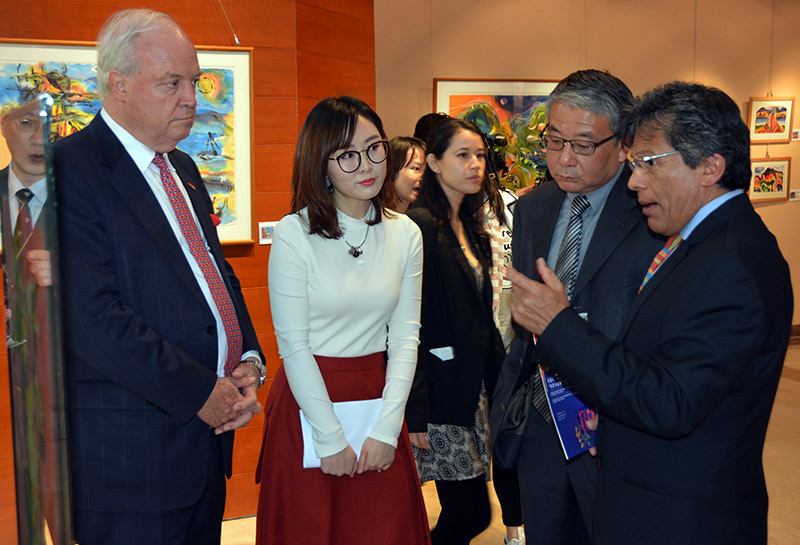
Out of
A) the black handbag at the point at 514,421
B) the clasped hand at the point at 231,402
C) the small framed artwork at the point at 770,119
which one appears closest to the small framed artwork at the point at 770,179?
the small framed artwork at the point at 770,119

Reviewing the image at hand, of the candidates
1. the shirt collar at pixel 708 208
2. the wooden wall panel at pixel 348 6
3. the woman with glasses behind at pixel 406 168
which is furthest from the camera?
the woman with glasses behind at pixel 406 168

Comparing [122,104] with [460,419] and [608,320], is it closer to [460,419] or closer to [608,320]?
[608,320]

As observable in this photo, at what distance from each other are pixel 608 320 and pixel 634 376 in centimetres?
44

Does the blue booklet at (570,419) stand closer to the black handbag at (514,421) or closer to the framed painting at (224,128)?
the black handbag at (514,421)

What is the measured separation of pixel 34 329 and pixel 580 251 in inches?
69.9

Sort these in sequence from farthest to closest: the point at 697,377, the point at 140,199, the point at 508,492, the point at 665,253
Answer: the point at 508,492 → the point at 140,199 → the point at 665,253 → the point at 697,377

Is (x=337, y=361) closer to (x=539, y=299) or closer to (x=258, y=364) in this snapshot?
(x=258, y=364)

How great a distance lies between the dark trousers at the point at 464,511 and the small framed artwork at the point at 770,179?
7.07 meters

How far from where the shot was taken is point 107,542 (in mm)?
1886

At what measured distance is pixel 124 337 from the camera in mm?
Result: 1803

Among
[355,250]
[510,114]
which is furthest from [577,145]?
Answer: [510,114]

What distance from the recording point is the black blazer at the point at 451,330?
2984mm

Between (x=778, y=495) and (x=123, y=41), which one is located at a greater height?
(x=123, y=41)

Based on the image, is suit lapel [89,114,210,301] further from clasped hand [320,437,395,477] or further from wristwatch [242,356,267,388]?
clasped hand [320,437,395,477]
